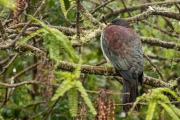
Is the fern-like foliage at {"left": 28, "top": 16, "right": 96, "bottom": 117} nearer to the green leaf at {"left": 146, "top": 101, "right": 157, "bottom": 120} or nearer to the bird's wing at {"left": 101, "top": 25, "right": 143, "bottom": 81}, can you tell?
the green leaf at {"left": 146, "top": 101, "right": 157, "bottom": 120}

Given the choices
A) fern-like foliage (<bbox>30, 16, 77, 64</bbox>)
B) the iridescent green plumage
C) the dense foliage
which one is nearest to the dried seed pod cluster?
the dense foliage

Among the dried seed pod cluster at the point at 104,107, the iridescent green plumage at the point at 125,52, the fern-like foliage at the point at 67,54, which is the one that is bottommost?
the iridescent green plumage at the point at 125,52

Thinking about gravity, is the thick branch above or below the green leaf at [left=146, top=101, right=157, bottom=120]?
below

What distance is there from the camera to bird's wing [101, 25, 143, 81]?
4.58 m

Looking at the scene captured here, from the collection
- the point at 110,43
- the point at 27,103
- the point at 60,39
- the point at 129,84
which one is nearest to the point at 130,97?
the point at 129,84

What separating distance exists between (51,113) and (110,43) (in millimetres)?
1008

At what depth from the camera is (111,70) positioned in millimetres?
4234

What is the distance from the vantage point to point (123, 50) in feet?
15.9

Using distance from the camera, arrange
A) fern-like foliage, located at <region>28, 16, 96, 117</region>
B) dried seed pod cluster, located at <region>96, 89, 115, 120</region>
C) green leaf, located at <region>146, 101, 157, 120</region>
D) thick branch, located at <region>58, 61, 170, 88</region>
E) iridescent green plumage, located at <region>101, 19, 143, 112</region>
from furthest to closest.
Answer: iridescent green plumage, located at <region>101, 19, 143, 112</region> → thick branch, located at <region>58, 61, 170, 88</region> → dried seed pod cluster, located at <region>96, 89, 115, 120</region> → green leaf, located at <region>146, 101, 157, 120</region> → fern-like foliage, located at <region>28, 16, 96, 117</region>

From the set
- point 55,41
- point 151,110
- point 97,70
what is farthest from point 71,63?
point 97,70

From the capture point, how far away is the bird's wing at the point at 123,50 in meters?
4.58

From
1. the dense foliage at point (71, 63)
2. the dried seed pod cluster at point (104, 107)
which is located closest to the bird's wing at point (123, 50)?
Answer: the dense foliage at point (71, 63)

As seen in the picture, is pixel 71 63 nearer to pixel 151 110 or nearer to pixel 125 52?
pixel 151 110

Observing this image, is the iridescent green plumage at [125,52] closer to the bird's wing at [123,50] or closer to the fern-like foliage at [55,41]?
the bird's wing at [123,50]
